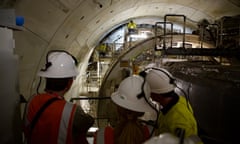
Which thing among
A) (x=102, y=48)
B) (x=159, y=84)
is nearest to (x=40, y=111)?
(x=159, y=84)

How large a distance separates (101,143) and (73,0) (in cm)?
350

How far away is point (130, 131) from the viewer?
181 cm

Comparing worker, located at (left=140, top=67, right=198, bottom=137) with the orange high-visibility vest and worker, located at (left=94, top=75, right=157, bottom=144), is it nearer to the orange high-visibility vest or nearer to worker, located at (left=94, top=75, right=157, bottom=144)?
worker, located at (left=94, top=75, right=157, bottom=144)

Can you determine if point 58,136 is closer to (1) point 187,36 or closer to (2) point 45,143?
(2) point 45,143

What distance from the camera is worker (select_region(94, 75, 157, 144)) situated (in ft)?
5.90

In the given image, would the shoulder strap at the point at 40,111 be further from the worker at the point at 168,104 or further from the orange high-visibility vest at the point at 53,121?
the worker at the point at 168,104

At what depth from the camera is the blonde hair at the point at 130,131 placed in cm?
179

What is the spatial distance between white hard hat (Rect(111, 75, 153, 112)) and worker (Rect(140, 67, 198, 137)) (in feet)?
0.72

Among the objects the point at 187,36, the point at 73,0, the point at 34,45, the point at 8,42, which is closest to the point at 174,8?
the point at 187,36

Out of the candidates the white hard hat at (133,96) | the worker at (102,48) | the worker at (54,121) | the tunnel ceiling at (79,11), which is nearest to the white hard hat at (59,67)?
the worker at (54,121)

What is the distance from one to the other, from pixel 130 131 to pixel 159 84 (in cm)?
59

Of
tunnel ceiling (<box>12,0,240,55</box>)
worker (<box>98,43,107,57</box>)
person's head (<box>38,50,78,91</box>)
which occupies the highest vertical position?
tunnel ceiling (<box>12,0,240,55</box>)

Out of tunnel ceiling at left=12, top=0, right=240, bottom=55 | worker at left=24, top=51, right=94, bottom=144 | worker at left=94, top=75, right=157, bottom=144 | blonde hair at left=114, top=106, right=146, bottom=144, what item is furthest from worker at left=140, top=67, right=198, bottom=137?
tunnel ceiling at left=12, top=0, right=240, bottom=55

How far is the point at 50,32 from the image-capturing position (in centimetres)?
462
